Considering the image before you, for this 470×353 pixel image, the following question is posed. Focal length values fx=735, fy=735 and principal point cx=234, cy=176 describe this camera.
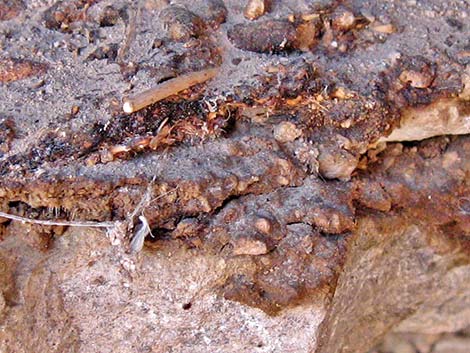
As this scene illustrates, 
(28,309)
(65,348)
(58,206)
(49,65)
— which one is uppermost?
(49,65)

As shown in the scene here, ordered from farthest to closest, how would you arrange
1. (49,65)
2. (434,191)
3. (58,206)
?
(434,191)
(49,65)
(58,206)

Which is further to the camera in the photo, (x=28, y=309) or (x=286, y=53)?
(x=286, y=53)

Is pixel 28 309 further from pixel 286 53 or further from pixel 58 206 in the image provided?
pixel 286 53

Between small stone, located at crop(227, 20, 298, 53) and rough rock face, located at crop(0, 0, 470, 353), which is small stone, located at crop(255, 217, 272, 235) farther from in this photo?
small stone, located at crop(227, 20, 298, 53)

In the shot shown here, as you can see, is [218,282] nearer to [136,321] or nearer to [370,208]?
[136,321]

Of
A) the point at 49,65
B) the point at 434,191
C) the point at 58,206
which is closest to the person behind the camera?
the point at 58,206

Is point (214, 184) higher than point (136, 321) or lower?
higher

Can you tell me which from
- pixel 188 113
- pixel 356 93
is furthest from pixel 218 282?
pixel 356 93

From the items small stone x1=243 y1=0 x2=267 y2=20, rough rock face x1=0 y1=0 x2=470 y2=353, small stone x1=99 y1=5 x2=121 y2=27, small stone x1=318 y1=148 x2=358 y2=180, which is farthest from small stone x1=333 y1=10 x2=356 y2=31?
small stone x1=99 y1=5 x2=121 y2=27
